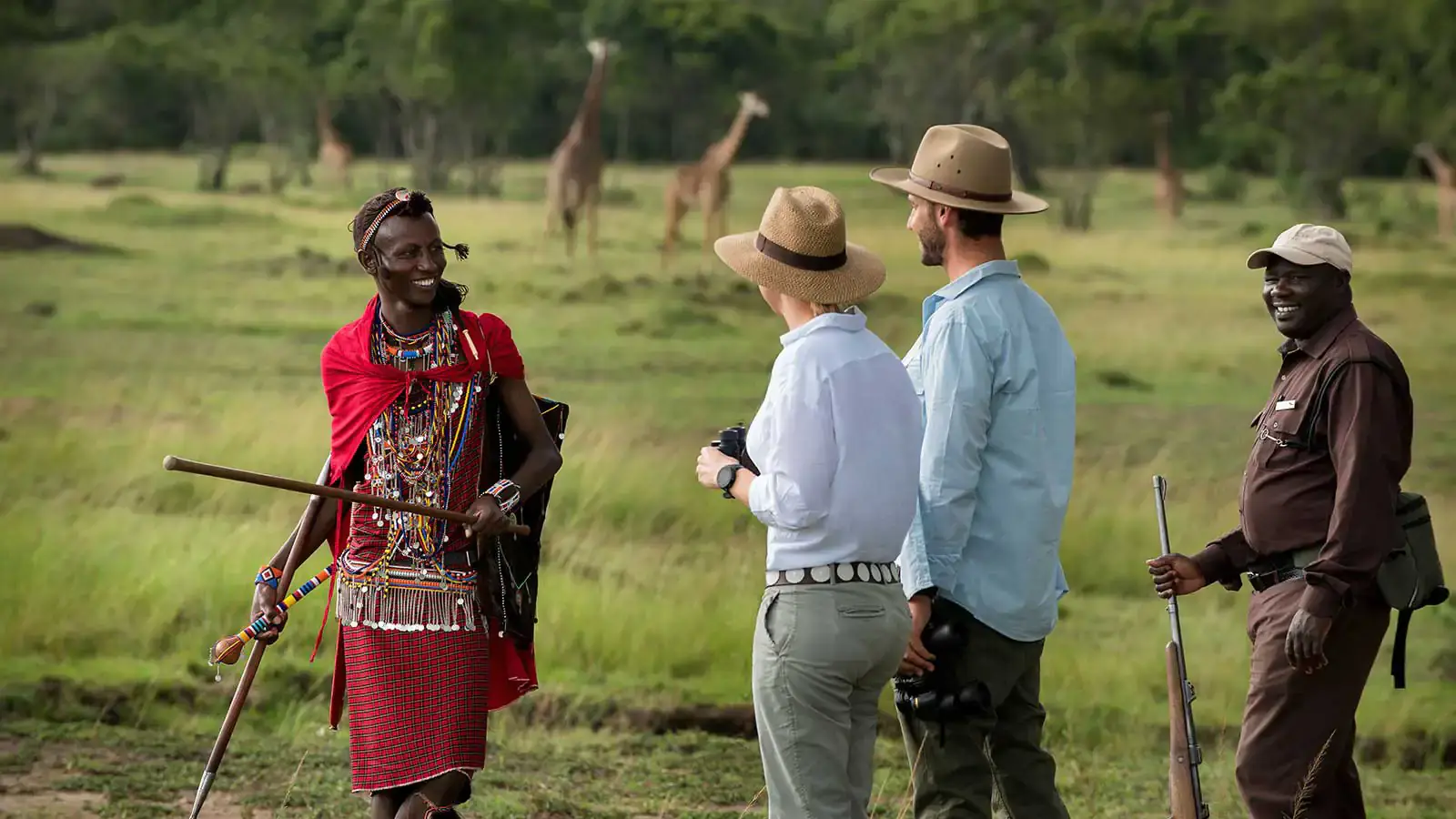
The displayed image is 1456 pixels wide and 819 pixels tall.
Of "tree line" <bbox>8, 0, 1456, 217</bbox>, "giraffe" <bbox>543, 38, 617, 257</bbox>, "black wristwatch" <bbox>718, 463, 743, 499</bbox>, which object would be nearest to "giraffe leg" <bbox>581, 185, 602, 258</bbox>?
"giraffe" <bbox>543, 38, 617, 257</bbox>

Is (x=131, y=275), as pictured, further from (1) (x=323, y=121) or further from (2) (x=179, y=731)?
(2) (x=179, y=731)

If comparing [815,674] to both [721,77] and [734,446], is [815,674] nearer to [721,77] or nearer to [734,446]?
[734,446]

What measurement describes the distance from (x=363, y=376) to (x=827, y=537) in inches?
39.1

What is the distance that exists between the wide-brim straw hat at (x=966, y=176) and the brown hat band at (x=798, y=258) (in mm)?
383

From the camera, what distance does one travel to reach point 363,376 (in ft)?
11.5

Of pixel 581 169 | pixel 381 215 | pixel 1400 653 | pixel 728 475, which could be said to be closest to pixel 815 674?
pixel 728 475

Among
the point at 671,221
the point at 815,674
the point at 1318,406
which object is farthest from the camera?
the point at 671,221

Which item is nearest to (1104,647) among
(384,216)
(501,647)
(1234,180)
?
(1234,180)

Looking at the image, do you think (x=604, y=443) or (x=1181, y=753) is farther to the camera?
(x=604, y=443)

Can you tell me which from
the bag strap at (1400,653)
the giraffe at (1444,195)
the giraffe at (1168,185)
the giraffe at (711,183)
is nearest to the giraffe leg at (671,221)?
the giraffe at (711,183)

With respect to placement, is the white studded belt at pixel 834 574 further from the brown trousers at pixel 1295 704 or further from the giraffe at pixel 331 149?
the giraffe at pixel 331 149

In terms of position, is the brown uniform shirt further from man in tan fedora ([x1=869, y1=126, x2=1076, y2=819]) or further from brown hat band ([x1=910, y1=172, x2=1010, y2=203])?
brown hat band ([x1=910, y1=172, x2=1010, y2=203])

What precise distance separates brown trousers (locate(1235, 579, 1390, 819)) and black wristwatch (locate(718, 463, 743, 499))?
134cm

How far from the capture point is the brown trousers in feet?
12.6
